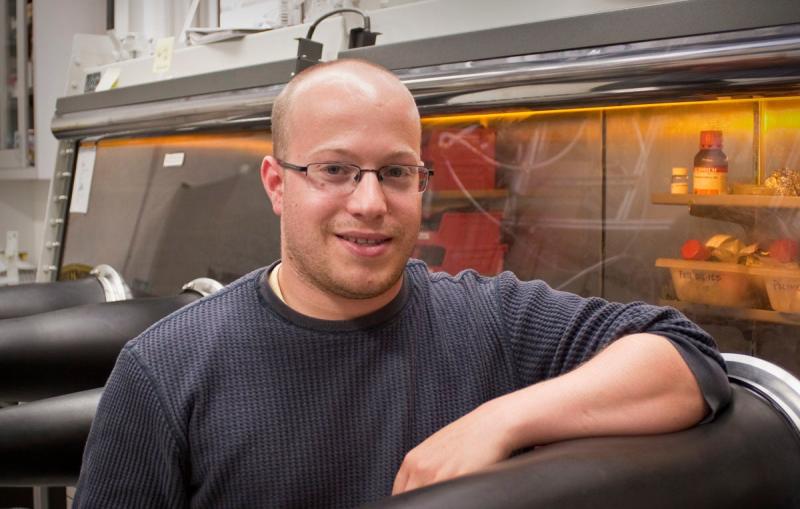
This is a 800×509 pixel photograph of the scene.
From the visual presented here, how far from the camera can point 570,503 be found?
0.69 m

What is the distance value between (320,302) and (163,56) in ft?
5.85

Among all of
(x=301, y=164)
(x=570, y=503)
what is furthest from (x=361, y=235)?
(x=570, y=503)

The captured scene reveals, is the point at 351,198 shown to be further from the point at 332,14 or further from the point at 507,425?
the point at 332,14

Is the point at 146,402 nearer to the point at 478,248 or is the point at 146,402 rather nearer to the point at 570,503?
the point at 570,503

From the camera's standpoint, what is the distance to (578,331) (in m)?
1.02

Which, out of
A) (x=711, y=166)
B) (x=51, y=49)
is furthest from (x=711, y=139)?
(x=51, y=49)

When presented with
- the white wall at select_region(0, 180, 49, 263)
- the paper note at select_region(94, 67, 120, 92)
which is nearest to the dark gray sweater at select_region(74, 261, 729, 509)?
the paper note at select_region(94, 67, 120, 92)

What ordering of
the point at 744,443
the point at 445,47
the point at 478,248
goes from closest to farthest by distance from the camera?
the point at 744,443, the point at 445,47, the point at 478,248

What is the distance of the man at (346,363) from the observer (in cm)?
90

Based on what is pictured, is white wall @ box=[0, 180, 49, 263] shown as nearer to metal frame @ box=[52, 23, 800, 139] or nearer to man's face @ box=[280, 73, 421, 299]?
metal frame @ box=[52, 23, 800, 139]

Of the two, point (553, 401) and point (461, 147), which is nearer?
point (553, 401)

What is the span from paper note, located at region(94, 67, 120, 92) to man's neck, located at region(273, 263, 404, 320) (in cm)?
198

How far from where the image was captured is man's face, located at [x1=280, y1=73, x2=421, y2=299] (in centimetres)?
98

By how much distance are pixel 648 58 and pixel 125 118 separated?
1729 millimetres
